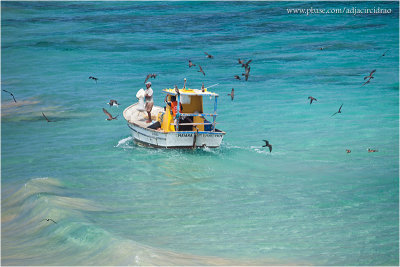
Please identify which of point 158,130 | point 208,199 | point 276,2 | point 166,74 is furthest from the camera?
point 276,2

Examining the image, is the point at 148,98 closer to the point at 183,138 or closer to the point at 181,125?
the point at 181,125

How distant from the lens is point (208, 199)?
53.0ft

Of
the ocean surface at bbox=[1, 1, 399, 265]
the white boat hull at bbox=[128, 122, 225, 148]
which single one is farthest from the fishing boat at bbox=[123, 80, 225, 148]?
the ocean surface at bbox=[1, 1, 399, 265]

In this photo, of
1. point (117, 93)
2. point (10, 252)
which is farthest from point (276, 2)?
point (10, 252)

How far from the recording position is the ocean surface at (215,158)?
13375 mm

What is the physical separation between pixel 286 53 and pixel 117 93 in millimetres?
14641

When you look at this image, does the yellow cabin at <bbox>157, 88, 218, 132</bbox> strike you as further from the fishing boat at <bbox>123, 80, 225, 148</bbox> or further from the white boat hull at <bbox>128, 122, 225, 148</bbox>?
the white boat hull at <bbox>128, 122, 225, 148</bbox>

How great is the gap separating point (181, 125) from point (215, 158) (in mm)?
1923

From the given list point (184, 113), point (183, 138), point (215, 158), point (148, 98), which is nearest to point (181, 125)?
point (184, 113)

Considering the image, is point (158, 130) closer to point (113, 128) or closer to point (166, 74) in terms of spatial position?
point (113, 128)

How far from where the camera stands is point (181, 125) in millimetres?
21141

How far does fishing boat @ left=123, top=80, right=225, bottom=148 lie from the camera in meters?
20.3

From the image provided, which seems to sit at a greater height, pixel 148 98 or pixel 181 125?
pixel 148 98

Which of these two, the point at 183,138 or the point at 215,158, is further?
the point at 183,138
